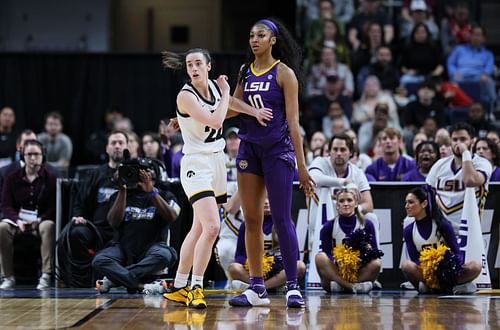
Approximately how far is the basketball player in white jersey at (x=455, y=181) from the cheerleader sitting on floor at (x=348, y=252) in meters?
0.83

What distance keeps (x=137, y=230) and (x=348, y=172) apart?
7.12 ft

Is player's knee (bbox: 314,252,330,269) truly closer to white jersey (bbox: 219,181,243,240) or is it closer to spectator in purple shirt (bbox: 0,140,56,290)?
white jersey (bbox: 219,181,243,240)

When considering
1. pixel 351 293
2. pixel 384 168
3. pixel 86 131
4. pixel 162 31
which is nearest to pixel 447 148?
pixel 384 168

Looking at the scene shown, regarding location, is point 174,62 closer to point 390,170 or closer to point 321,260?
point 321,260

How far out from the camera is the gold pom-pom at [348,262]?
906 cm

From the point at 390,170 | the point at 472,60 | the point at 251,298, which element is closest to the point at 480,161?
the point at 390,170

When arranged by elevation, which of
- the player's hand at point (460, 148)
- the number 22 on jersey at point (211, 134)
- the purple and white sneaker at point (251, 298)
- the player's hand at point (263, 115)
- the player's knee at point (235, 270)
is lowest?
the player's knee at point (235, 270)

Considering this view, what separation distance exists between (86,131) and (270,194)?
28.4 ft

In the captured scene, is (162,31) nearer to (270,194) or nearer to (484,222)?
(484,222)

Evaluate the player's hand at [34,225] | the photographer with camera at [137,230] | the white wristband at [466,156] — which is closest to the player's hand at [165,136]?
the player's hand at [34,225]

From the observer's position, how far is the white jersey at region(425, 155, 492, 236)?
9.56m

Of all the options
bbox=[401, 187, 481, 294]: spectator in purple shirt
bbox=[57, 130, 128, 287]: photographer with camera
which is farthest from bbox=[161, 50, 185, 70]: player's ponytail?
bbox=[401, 187, 481, 294]: spectator in purple shirt

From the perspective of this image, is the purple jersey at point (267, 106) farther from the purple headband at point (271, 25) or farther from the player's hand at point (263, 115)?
the purple headband at point (271, 25)

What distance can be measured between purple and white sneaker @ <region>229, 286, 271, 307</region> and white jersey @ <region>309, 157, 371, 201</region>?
2293 mm
